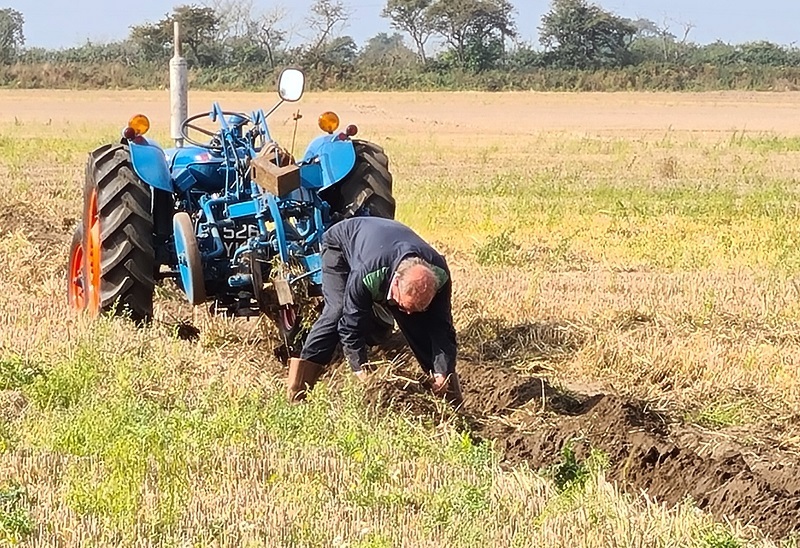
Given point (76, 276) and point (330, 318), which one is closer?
point (330, 318)

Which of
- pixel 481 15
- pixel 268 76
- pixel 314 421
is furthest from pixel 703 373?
pixel 481 15

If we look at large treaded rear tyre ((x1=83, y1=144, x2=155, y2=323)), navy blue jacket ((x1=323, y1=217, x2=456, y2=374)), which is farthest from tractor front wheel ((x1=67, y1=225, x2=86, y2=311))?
navy blue jacket ((x1=323, y1=217, x2=456, y2=374))

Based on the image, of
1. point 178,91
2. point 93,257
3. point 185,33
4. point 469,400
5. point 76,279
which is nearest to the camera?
point 469,400

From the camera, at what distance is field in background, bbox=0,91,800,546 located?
4293 mm

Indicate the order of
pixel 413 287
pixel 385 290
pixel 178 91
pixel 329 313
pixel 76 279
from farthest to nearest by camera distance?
pixel 178 91 → pixel 76 279 → pixel 329 313 → pixel 385 290 → pixel 413 287

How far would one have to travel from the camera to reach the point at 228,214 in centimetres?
739

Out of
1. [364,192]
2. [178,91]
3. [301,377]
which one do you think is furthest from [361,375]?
[178,91]

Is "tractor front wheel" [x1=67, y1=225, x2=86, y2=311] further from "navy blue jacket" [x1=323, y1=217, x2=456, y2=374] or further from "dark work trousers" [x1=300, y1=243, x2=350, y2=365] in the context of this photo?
"navy blue jacket" [x1=323, y1=217, x2=456, y2=374]

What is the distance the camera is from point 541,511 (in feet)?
14.6

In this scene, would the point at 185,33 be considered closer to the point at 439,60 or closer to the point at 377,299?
the point at 439,60

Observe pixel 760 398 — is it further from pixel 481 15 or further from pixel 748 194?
pixel 481 15

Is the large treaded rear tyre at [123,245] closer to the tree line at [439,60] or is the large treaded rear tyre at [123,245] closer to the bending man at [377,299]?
the bending man at [377,299]

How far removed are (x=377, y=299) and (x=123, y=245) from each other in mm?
2198

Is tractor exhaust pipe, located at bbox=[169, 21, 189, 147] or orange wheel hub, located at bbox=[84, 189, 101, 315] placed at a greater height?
tractor exhaust pipe, located at bbox=[169, 21, 189, 147]
